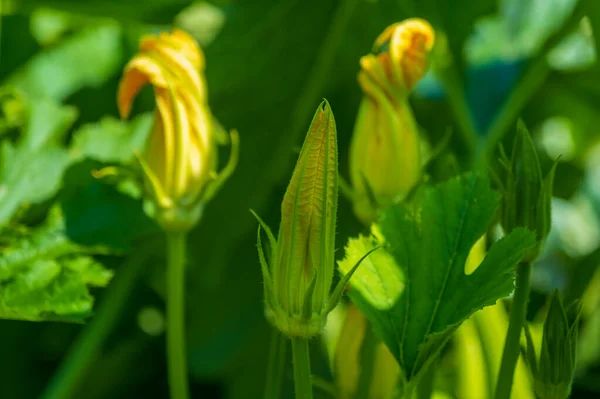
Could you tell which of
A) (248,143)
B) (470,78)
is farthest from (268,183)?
(470,78)

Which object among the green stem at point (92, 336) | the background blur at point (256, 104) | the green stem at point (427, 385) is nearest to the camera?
the green stem at point (427, 385)

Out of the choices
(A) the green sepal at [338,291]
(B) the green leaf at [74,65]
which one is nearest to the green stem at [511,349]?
(A) the green sepal at [338,291]

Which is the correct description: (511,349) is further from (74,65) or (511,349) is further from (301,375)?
(74,65)

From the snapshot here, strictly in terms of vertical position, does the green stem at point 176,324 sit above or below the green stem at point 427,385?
below

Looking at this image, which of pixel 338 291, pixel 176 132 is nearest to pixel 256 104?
pixel 176 132

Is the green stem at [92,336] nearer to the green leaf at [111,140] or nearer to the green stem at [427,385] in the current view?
the green leaf at [111,140]

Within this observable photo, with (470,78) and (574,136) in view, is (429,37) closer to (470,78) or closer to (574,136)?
(470,78)

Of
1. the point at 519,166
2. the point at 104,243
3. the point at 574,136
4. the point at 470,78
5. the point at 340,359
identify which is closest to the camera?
the point at 519,166
